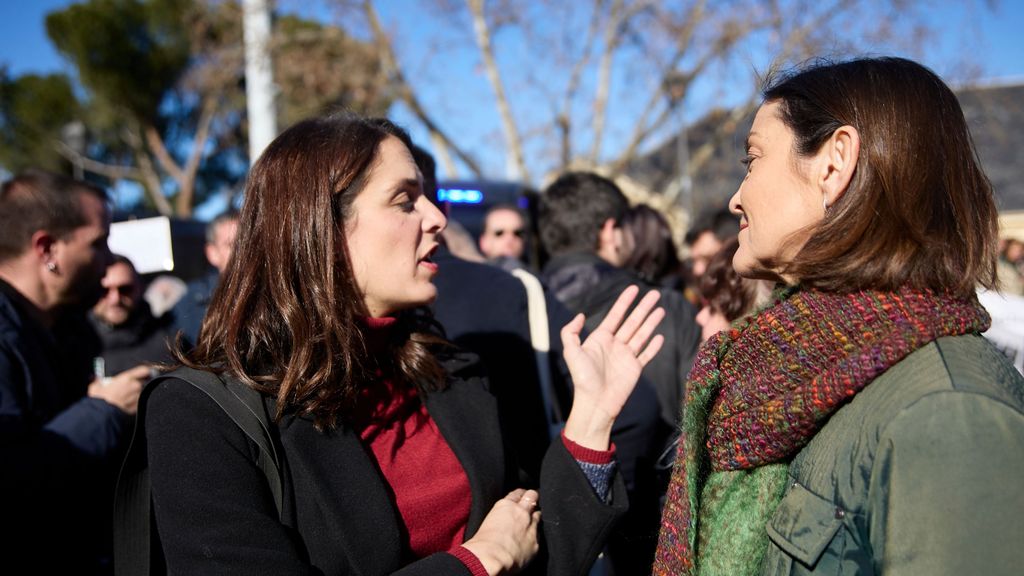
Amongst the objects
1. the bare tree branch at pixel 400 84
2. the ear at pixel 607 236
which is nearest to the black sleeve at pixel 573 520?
the ear at pixel 607 236

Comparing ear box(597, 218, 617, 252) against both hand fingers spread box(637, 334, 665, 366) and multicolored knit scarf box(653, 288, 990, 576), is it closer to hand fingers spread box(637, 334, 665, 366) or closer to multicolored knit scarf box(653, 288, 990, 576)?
hand fingers spread box(637, 334, 665, 366)

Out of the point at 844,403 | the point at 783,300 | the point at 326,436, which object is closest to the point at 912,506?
the point at 844,403

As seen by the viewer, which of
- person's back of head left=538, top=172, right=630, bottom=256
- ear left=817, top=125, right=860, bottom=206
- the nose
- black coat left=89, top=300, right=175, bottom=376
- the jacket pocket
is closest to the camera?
the jacket pocket

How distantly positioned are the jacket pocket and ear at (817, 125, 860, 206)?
506 millimetres

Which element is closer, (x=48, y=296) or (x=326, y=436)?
(x=326, y=436)

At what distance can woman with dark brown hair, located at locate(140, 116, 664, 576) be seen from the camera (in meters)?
1.43

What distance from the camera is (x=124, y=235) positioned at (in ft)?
11.3

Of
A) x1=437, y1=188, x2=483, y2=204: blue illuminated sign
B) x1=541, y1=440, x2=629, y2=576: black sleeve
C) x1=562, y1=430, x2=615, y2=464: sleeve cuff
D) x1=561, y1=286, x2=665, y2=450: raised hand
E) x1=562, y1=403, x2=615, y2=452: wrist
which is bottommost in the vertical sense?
x1=541, y1=440, x2=629, y2=576: black sleeve

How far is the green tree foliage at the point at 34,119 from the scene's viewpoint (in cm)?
3012

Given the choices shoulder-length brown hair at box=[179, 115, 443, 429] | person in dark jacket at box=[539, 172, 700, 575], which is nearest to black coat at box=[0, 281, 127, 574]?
shoulder-length brown hair at box=[179, 115, 443, 429]

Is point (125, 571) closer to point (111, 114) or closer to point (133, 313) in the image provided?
point (133, 313)

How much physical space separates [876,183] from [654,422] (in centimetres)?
169

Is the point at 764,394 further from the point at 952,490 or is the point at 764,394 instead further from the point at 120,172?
the point at 120,172

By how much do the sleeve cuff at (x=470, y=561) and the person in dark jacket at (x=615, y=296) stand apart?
0.61m
